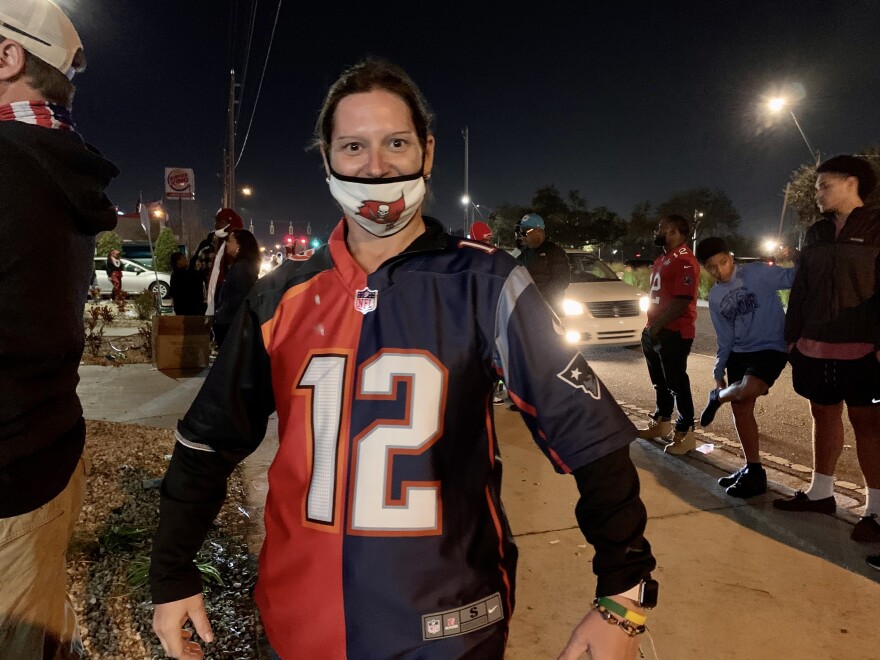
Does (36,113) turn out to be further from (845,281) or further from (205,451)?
(845,281)

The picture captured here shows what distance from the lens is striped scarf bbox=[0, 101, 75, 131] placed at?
1.67m

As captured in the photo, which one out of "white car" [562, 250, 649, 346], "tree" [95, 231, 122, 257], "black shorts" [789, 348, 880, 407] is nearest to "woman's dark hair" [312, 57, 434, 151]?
"black shorts" [789, 348, 880, 407]

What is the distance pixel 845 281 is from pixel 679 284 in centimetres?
169

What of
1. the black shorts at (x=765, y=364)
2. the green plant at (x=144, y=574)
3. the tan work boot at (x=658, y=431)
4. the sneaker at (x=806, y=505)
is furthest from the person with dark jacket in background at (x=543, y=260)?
the green plant at (x=144, y=574)

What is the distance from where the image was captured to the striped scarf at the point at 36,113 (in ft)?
5.49

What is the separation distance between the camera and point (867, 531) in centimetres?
371

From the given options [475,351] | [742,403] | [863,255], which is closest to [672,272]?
[742,403]

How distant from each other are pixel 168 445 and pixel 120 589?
2418mm

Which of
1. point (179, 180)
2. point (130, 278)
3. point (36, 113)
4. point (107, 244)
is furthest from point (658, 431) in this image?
point (107, 244)

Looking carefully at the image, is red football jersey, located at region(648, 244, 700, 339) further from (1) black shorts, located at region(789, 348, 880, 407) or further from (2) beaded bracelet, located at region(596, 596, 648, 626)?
(2) beaded bracelet, located at region(596, 596, 648, 626)

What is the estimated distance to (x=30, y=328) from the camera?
5.24ft

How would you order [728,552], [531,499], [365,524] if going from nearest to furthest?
[365,524]
[728,552]
[531,499]

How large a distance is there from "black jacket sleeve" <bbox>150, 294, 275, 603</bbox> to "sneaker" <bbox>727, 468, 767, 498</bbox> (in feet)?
13.2

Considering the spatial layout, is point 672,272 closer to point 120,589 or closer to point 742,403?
point 742,403
